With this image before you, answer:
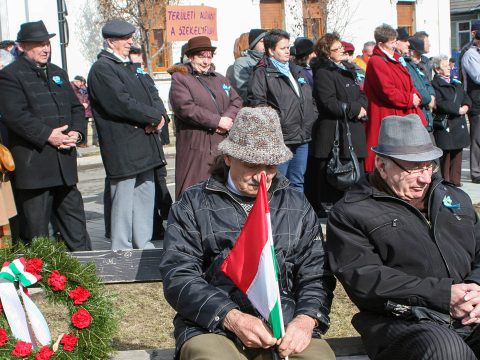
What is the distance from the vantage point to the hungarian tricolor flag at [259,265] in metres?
3.89

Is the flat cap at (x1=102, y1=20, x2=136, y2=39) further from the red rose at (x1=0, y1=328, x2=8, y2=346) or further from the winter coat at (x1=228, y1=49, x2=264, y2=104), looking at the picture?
the red rose at (x1=0, y1=328, x2=8, y2=346)

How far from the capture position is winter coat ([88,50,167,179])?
7289mm

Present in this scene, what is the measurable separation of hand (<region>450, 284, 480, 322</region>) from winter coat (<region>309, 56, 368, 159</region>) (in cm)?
476

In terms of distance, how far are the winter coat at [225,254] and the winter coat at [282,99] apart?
3.79 m

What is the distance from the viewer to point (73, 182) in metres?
7.23

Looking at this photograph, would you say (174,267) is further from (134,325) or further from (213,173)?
(134,325)

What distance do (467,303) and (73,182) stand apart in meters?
3.98

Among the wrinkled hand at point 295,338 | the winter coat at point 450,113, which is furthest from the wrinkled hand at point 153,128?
the winter coat at point 450,113

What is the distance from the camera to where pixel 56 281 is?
457 cm

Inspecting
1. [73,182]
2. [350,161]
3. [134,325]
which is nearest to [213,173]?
[134,325]

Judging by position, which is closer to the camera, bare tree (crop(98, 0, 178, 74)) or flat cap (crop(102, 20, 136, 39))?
flat cap (crop(102, 20, 136, 39))

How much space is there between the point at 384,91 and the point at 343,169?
91 cm

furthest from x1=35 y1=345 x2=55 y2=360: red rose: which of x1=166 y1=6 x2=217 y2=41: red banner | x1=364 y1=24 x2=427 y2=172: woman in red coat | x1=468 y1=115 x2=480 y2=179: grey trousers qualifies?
x1=166 y1=6 x2=217 y2=41: red banner

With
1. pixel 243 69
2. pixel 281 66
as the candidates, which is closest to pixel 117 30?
pixel 281 66
